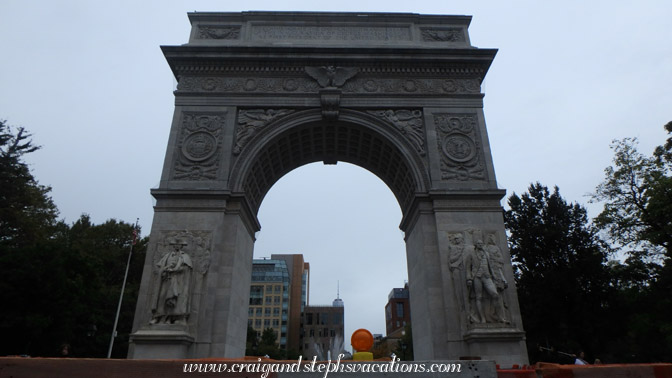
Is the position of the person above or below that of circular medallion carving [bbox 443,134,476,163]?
below

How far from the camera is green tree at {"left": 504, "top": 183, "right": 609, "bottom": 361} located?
27484 millimetres

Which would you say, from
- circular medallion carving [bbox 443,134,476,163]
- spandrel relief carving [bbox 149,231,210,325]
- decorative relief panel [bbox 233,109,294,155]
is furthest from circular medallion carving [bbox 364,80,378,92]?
spandrel relief carving [bbox 149,231,210,325]

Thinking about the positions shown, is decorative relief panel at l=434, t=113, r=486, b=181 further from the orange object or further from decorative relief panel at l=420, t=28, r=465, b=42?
the orange object

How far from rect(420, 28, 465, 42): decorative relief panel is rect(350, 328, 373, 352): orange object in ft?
58.4

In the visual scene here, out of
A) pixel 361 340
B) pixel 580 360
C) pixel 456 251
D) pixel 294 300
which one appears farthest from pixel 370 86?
pixel 294 300

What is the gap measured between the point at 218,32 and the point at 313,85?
5.83m

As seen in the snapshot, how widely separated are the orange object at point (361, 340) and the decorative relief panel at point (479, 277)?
973 cm

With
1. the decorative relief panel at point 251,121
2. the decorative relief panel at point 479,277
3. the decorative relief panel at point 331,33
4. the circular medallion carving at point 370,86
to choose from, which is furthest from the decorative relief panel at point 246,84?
the decorative relief panel at point 479,277

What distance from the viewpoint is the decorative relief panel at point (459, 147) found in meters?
16.9

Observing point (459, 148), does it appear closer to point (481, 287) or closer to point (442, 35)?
point (481, 287)

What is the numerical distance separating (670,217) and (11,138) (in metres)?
44.2

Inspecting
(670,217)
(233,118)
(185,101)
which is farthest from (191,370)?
(670,217)

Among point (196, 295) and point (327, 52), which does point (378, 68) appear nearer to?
point (327, 52)

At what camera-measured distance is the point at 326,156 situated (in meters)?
21.4
